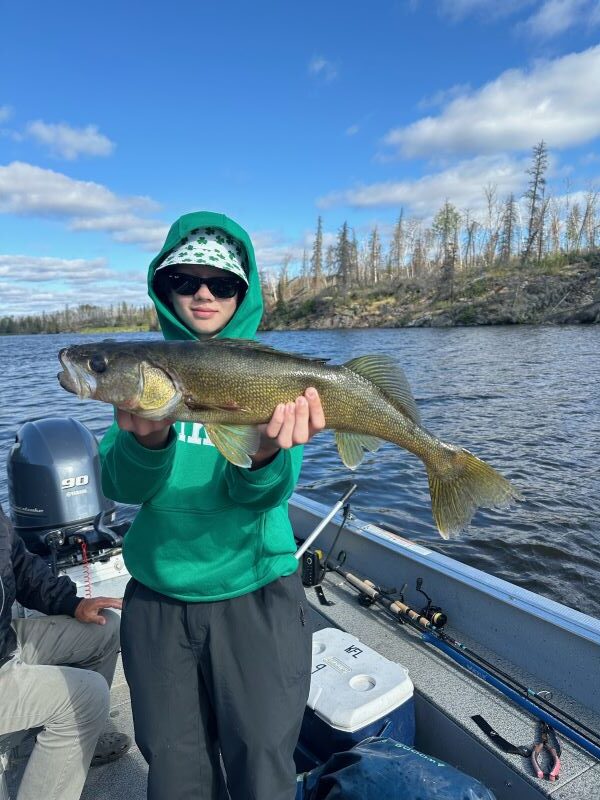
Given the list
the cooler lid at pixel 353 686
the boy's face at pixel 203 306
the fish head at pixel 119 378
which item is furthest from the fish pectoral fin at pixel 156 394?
the cooler lid at pixel 353 686

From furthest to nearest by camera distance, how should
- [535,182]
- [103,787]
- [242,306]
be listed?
[535,182] → [103,787] → [242,306]

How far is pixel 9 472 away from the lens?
515 cm

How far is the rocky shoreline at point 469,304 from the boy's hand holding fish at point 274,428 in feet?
192

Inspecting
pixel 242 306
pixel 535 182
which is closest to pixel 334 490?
pixel 242 306

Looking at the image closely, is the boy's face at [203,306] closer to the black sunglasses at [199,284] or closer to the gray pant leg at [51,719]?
the black sunglasses at [199,284]

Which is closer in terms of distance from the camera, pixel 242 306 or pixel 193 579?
pixel 193 579

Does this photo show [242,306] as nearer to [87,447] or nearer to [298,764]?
[298,764]

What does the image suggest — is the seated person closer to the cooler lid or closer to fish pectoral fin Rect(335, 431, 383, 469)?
the cooler lid

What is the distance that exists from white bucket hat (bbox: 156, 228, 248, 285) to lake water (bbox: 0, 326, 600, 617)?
22.0 feet

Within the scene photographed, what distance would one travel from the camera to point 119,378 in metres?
2.40

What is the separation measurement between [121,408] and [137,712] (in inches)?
49.0

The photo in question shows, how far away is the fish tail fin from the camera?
9.32 feet

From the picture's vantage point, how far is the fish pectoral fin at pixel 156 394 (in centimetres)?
230

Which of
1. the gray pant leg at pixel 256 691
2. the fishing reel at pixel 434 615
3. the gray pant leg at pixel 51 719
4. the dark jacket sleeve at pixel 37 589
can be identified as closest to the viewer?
the gray pant leg at pixel 256 691
